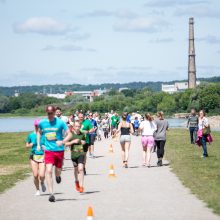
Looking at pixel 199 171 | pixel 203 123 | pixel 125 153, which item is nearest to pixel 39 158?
pixel 199 171

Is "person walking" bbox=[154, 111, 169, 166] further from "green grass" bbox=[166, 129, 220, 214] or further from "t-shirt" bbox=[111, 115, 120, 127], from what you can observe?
"t-shirt" bbox=[111, 115, 120, 127]

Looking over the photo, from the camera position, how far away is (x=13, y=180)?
1891 centimetres

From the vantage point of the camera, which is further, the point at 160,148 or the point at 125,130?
the point at 160,148

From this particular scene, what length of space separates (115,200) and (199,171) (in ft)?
20.0

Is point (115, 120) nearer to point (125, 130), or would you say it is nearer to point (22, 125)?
point (125, 130)

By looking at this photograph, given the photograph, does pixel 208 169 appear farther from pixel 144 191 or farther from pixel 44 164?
pixel 44 164

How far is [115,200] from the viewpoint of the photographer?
46.6ft

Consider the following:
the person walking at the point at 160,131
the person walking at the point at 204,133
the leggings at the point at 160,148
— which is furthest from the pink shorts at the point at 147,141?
the person walking at the point at 204,133

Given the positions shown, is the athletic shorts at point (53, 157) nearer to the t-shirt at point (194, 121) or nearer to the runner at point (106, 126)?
the t-shirt at point (194, 121)

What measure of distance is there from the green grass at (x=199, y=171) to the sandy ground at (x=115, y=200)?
8.9 inches

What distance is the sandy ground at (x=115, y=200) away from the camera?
12336 millimetres

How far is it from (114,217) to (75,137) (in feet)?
13.2

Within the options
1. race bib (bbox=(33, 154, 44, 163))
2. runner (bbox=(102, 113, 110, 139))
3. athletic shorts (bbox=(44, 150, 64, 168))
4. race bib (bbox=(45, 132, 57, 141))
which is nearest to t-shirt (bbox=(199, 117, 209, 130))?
race bib (bbox=(33, 154, 44, 163))

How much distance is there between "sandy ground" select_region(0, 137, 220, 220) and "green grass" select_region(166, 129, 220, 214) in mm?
225
